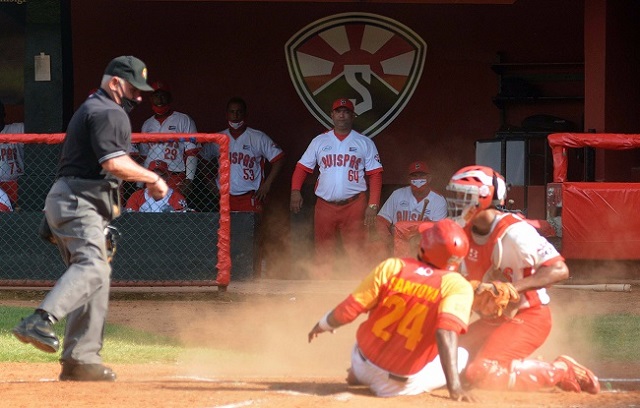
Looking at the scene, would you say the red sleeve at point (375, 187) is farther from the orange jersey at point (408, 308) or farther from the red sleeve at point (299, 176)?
the orange jersey at point (408, 308)

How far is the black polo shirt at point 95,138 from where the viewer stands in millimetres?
6465

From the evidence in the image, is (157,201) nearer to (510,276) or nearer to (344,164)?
(344,164)

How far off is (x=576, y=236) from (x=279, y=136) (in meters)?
4.30

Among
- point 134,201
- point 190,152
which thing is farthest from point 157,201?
point 190,152

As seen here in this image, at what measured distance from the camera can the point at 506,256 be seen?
6590mm

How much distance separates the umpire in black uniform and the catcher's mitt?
73.7 inches

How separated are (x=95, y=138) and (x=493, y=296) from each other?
8.01 ft

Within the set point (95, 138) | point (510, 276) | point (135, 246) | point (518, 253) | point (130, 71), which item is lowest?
point (135, 246)

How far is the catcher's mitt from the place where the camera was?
6.29 metres

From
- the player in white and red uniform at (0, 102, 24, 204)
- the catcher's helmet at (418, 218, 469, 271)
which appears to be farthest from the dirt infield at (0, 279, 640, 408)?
the player in white and red uniform at (0, 102, 24, 204)

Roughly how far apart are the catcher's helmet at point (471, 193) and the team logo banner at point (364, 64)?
687cm

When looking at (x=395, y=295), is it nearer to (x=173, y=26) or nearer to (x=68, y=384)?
(x=68, y=384)

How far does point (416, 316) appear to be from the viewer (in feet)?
19.6

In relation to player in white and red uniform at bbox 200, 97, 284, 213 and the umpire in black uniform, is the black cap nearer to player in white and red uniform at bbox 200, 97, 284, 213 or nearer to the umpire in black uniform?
the umpire in black uniform
